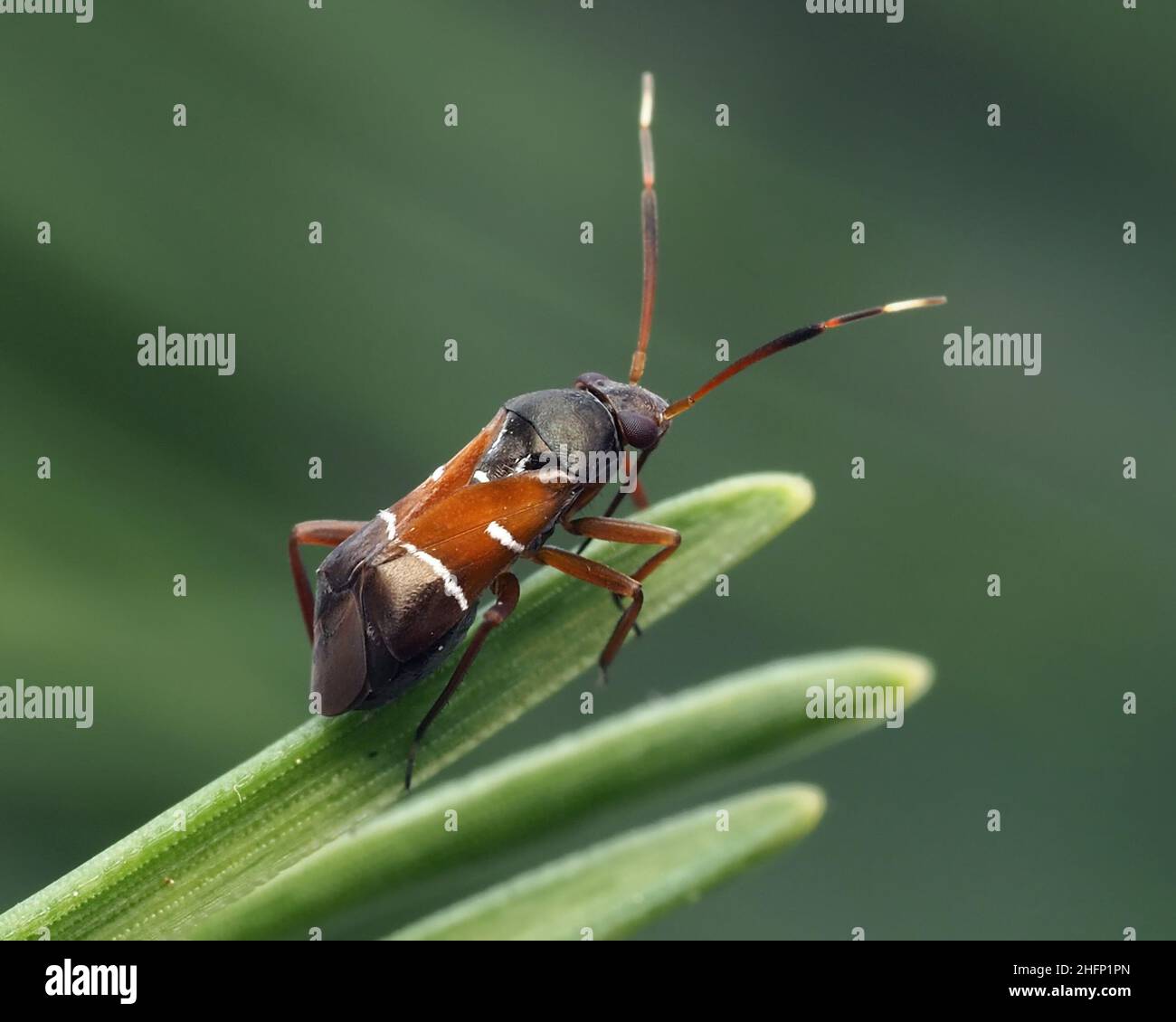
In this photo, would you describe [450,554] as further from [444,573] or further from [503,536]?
[503,536]

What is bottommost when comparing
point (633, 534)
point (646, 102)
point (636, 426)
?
point (633, 534)

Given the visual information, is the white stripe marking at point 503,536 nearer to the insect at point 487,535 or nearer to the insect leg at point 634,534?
the insect at point 487,535

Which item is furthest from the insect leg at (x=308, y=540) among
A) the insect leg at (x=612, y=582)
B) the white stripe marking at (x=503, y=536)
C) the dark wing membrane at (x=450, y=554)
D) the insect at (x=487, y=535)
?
the insect leg at (x=612, y=582)

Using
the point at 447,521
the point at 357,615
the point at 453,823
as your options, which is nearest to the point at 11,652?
the point at 357,615

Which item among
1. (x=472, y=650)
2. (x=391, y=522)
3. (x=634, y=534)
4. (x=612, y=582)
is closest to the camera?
(x=472, y=650)

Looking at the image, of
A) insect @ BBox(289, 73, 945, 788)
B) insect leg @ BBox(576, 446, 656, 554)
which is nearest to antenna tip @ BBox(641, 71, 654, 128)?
insect @ BBox(289, 73, 945, 788)

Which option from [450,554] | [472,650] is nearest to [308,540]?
[450,554]

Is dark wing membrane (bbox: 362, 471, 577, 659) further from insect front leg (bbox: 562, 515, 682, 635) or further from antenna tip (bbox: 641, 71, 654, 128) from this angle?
antenna tip (bbox: 641, 71, 654, 128)
